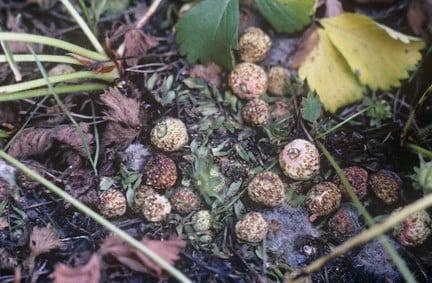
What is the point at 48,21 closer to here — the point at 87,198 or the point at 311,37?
the point at 87,198

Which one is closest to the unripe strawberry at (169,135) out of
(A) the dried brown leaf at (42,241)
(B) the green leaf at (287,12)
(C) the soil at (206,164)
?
(C) the soil at (206,164)

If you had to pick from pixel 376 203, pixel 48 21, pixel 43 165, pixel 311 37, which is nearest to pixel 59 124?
pixel 43 165

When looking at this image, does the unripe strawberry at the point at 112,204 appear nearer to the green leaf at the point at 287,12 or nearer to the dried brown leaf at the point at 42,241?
the dried brown leaf at the point at 42,241

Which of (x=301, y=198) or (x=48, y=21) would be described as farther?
(x=48, y=21)

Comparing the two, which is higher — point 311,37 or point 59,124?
point 311,37

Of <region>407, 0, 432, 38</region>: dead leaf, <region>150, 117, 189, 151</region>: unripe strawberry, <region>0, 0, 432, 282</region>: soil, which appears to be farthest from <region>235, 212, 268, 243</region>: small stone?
<region>407, 0, 432, 38</region>: dead leaf

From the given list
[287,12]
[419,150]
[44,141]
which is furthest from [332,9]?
[44,141]
